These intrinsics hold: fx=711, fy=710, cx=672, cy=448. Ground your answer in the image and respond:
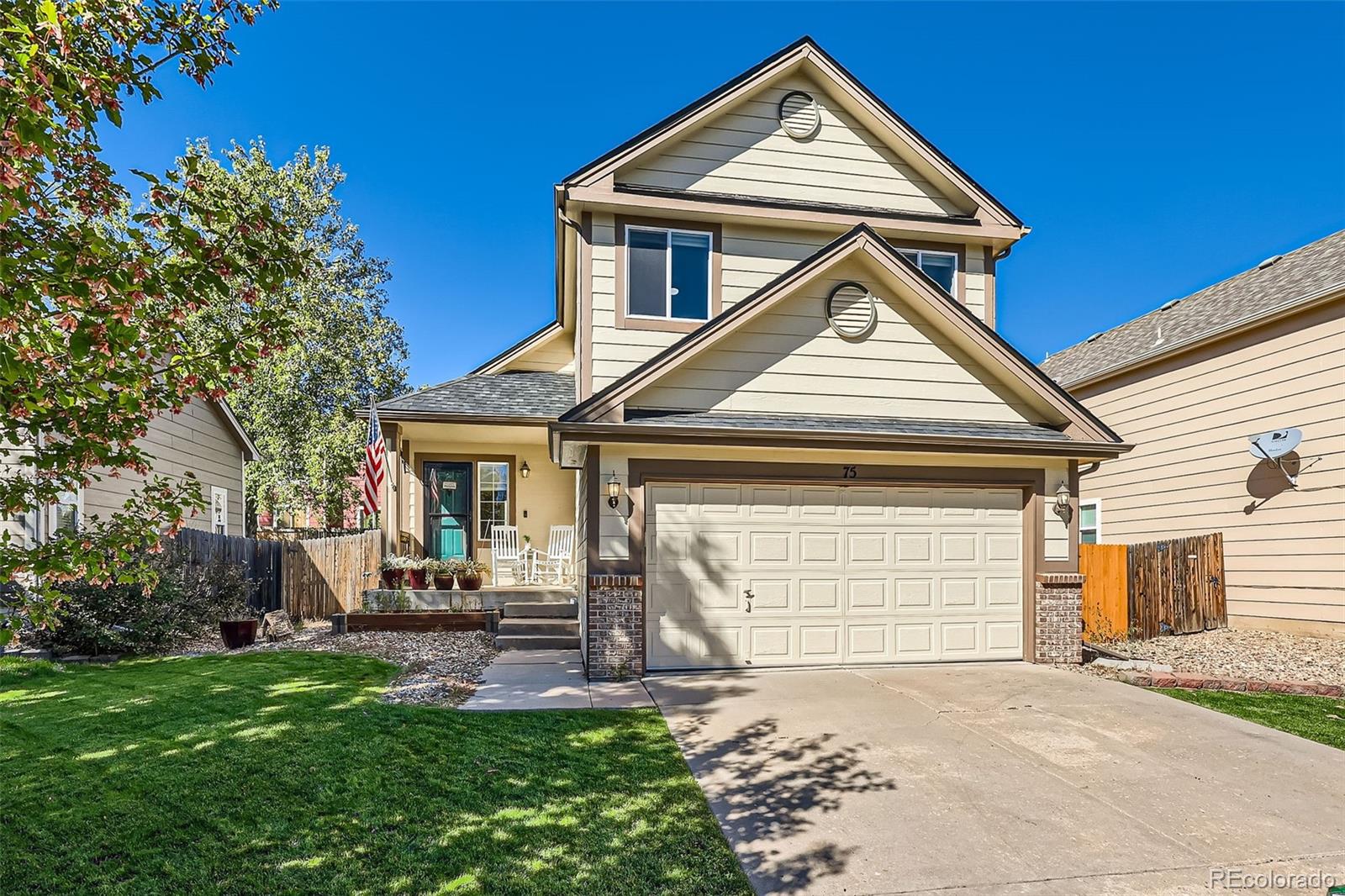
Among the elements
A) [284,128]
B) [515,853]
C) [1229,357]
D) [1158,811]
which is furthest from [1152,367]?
[284,128]

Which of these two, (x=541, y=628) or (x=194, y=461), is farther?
(x=194, y=461)

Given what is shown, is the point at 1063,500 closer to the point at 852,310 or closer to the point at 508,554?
the point at 852,310

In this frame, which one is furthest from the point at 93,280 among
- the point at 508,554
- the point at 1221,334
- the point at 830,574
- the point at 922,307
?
the point at 1221,334

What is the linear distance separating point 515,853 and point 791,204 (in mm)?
9416

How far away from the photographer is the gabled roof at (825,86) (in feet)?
33.6

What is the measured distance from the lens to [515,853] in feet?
13.1

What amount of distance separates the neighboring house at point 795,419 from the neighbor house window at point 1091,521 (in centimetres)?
690

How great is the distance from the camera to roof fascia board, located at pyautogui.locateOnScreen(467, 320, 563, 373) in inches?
552

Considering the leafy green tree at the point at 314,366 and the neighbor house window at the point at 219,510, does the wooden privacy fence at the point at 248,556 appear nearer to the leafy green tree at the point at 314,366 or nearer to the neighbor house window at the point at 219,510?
the neighbor house window at the point at 219,510

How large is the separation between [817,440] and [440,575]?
716 cm

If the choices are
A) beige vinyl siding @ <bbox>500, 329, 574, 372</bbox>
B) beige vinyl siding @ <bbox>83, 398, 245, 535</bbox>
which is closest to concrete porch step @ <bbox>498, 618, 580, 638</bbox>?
beige vinyl siding @ <bbox>500, 329, 574, 372</bbox>

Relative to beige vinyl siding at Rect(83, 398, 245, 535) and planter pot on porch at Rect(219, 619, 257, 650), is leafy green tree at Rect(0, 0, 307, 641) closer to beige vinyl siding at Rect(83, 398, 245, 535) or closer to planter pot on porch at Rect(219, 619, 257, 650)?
planter pot on porch at Rect(219, 619, 257, 650)

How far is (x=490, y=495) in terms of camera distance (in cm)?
1389

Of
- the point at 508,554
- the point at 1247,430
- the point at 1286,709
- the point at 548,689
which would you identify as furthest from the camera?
the point at 508,554
